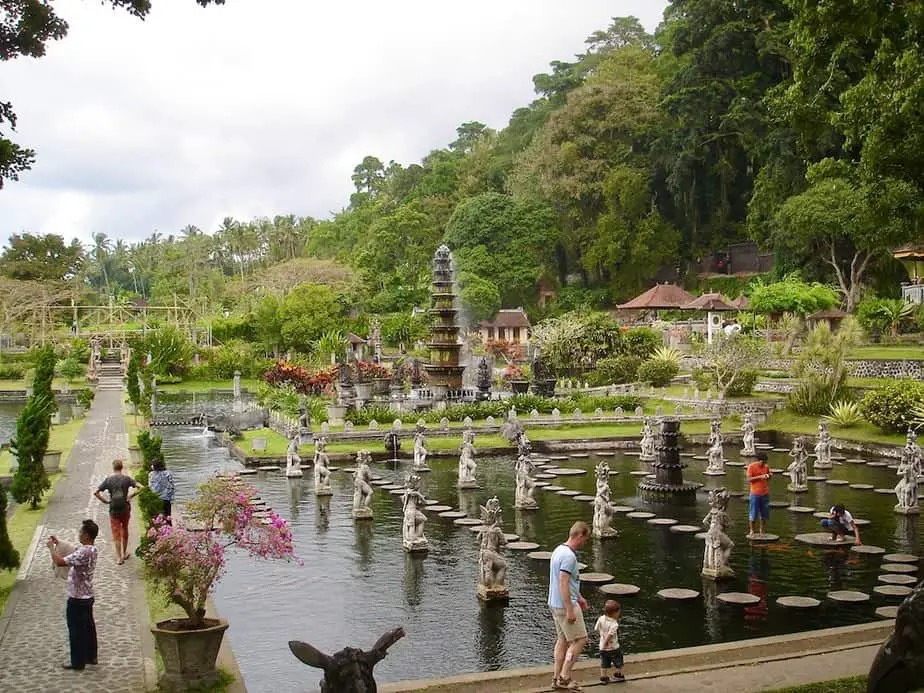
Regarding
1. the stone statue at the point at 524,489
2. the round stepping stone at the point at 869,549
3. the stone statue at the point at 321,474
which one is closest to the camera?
the round stepping stone at the point at 869,549

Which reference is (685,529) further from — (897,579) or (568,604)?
(568,604)

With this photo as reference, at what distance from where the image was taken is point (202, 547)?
9.98 meters

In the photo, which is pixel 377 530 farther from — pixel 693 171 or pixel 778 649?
pixel 693 171

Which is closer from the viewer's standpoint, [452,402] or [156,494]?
[156,494]

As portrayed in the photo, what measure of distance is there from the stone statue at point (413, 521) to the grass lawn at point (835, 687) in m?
8.53

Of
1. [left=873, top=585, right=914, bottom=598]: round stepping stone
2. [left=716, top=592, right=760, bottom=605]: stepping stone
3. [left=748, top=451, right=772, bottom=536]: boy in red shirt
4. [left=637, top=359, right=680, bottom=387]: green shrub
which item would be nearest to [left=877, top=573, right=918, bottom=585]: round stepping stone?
[left=873, top=585, right=914, bottom=598]: round stepping stone

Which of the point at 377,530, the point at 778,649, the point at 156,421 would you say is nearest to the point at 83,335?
the point at 156,421

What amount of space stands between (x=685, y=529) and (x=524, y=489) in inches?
151

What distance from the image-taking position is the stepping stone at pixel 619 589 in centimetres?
1459

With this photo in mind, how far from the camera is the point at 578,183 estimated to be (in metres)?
71.5

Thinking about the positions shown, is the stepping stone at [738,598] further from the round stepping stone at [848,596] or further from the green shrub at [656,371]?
the green shrub at [656,371]

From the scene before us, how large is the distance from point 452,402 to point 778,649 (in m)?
28.8

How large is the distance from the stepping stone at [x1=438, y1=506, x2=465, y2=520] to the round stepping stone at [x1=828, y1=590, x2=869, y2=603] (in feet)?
26.9

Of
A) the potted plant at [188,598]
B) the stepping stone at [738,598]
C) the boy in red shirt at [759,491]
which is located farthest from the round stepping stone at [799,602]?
the potted plant at [188,598]
